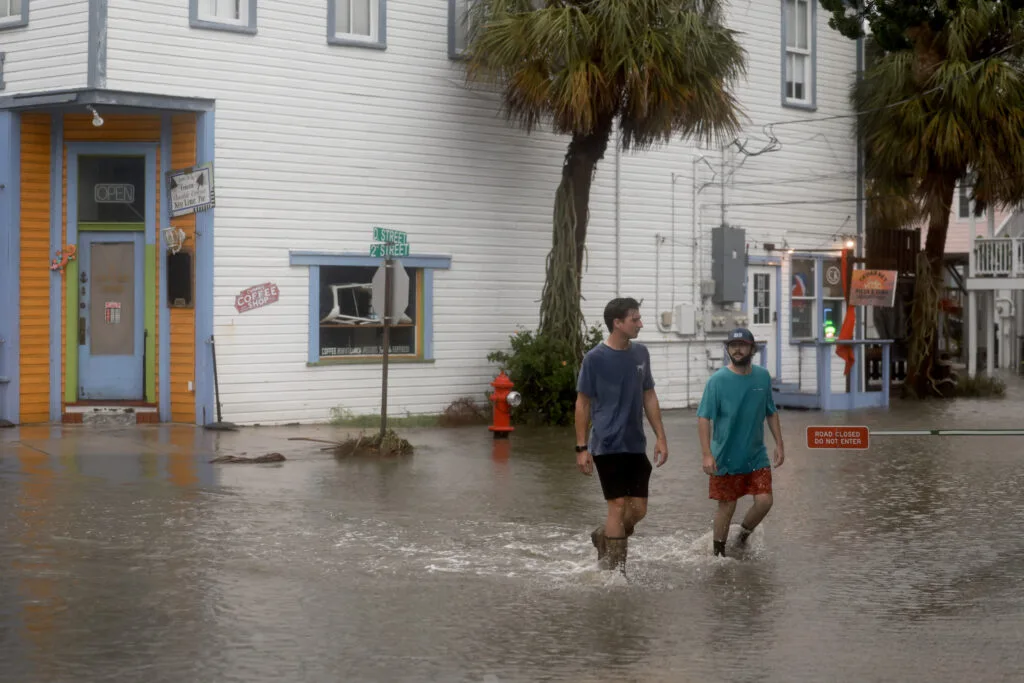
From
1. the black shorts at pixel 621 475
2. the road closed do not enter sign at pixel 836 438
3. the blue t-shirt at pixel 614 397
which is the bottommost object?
the black shorts at pixel 621 475

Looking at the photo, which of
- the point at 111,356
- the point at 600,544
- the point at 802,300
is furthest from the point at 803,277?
the point at 600,544

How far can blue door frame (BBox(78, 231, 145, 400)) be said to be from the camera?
18953mm

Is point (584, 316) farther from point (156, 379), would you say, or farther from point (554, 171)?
point (156, 379)

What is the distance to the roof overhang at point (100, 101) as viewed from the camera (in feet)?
57.9

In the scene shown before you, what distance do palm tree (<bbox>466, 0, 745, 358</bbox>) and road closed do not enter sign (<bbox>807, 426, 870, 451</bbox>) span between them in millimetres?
9857

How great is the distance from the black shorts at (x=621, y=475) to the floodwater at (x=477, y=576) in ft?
1.66

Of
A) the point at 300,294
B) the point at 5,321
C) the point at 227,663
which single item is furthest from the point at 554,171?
the point at 227,663

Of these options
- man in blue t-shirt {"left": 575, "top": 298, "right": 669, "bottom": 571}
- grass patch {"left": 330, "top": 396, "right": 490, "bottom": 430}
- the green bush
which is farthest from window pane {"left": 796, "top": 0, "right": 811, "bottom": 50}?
man in blue t-shirt {"left": 575, "top": 298, "right": 669, "bottom": 571}

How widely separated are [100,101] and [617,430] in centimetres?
1082

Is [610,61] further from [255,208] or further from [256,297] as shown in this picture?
[256,297]

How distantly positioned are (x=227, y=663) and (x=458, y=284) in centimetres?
1460

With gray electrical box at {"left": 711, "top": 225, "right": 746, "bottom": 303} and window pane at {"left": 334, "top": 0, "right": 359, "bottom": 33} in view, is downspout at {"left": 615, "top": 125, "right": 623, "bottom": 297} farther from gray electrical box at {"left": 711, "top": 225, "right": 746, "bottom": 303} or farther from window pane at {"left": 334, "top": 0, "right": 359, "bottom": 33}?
window pane at {"left": 334, "top": 0, "right": 359, "bottom": 33}

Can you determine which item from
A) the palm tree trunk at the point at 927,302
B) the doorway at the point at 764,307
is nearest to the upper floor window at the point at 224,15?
the doorway at the point at 764,307

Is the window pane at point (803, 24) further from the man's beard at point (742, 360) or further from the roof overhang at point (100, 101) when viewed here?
the man's beard at point (742, 360)
